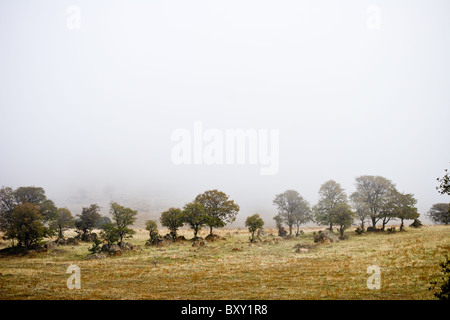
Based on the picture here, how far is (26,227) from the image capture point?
35.9 m

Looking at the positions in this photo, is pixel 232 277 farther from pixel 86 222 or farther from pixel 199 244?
pixel 86 222

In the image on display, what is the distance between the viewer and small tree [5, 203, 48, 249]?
117ft

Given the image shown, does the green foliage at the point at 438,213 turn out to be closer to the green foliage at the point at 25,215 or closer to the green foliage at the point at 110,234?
the green foliage at the point at 110,234

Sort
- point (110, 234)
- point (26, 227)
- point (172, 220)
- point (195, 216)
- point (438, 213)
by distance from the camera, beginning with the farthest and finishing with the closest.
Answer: point (438, 213)
point (195, 216)
point (172, 220)
point (110, 234)
point (26, 227)

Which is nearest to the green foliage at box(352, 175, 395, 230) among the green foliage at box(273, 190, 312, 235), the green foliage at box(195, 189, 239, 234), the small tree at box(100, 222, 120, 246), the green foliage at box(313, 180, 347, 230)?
the green foliage at box(313, 180, 347, 230)

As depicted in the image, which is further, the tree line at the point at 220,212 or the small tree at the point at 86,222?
the small tree at the point at 86,222

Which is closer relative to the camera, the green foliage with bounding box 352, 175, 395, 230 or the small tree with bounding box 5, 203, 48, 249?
the small tree with bounding box 5, 203, 48, 249

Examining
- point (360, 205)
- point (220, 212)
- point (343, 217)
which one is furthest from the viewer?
point (220, 212)

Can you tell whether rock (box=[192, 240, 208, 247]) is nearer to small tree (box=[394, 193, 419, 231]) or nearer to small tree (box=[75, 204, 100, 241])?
small tree (box=[75, 204, 100, 241])

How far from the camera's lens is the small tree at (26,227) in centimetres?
3562

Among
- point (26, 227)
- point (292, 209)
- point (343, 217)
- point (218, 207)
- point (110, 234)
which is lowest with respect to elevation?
point (110, 234)

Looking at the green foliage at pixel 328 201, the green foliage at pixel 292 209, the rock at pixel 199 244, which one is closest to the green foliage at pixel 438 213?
the green foliage at pixel 328 201

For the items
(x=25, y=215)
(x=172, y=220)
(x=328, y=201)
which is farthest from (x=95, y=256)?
(x=328, y=201)
